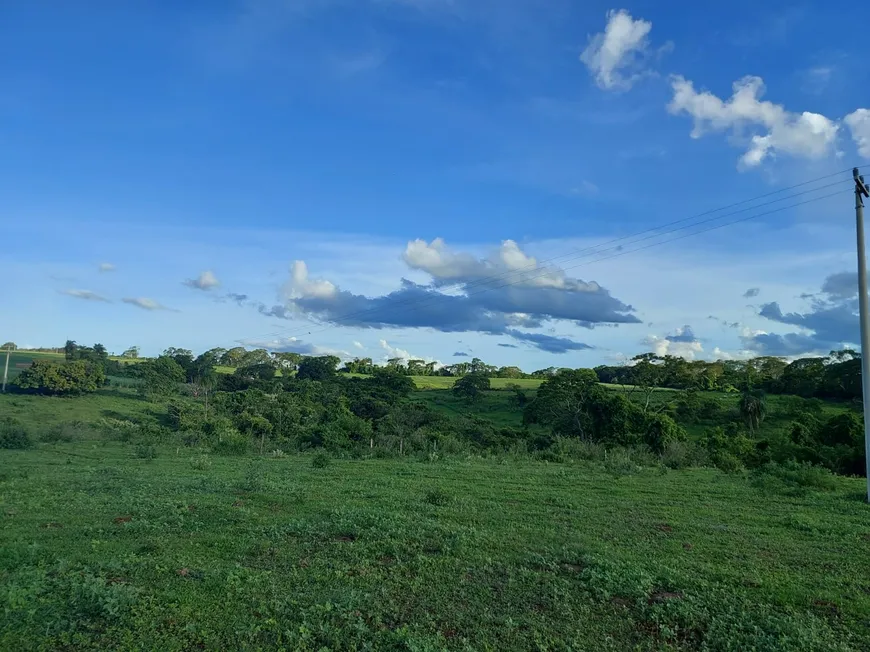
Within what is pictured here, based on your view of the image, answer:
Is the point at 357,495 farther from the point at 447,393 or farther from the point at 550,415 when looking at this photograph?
the point at 447,393

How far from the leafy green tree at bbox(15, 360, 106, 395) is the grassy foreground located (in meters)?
40.6

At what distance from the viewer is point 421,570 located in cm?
698

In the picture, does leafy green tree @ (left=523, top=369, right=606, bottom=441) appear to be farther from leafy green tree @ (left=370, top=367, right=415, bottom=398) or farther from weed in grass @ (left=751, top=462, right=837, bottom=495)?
weed in grass @ (left=751, top=462, right=837, bottom=495)

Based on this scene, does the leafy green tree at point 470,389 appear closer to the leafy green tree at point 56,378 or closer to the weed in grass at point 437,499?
the leafy green tree at point 56,378

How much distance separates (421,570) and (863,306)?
1206cm

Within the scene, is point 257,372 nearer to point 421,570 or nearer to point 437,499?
point 437,499

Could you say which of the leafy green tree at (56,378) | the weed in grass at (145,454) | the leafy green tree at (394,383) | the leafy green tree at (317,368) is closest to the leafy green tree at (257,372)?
the leafy green tree at (317,368)

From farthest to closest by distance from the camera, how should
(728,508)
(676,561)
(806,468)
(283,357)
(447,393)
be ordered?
1. (283,357)
2. (447,393)
3. (806,468)
4. (728,508)
5. (676,561)

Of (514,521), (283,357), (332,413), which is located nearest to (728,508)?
(514,521)

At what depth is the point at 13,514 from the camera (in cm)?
1017

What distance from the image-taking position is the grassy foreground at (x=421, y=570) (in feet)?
16.9

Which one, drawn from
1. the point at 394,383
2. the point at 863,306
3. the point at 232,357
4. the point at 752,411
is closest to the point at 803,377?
the point at 752,411

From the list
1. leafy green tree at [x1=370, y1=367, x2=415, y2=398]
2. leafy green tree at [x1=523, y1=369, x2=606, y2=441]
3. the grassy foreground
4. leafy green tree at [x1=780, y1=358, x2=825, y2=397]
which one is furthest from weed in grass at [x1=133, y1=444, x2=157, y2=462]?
leafy green tree at [x1=780, y1=358, x2=825, y2=397]

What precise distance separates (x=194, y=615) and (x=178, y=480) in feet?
35.7
